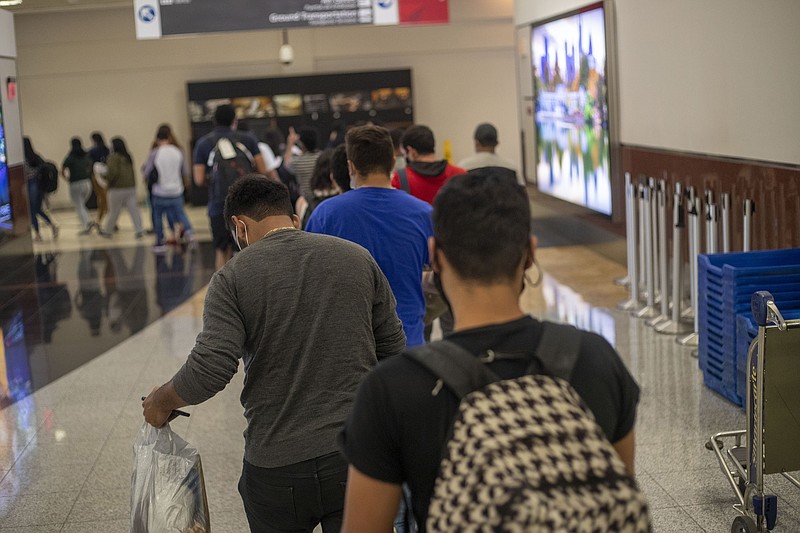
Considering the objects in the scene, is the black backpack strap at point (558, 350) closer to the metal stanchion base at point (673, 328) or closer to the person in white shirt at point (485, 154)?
the person in white shirt at point (485, 154)

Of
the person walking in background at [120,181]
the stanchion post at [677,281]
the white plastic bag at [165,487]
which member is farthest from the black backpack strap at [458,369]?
the person walking in background at [120,181]

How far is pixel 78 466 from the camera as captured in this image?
4895 millimetres

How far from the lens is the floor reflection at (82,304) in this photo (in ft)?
23.7

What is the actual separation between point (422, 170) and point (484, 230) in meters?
3.84

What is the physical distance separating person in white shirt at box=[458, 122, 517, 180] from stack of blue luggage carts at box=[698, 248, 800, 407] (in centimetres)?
151

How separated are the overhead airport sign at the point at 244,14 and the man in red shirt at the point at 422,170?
202 inches

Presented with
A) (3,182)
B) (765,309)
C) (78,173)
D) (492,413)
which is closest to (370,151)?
(765,309)

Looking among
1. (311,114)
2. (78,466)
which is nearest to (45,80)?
(311,114)

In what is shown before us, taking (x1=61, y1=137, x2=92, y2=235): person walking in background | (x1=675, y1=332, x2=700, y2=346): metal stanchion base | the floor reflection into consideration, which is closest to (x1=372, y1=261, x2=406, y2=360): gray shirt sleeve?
(x1=675, y1=332, x2=700, y2=346): metal stanchion base

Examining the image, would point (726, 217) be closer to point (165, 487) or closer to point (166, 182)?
point (165, 487)

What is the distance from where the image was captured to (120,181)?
14.0 metres

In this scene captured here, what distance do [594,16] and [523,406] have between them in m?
8.22

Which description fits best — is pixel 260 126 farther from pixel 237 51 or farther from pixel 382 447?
pixel 382 447

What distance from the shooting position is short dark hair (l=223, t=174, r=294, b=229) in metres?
2.63
